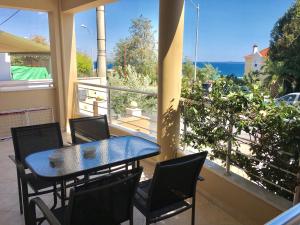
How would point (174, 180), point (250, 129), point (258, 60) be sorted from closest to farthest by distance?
point (174, 180)
point (250, 129)
point (258, 60)

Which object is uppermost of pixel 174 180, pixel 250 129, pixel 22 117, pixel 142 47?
pixel 142 47

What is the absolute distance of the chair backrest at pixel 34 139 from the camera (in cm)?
233

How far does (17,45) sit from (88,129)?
3.77m

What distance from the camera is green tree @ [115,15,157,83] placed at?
12.6m

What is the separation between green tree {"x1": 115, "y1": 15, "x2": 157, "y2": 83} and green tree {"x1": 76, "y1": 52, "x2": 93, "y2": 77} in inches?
123

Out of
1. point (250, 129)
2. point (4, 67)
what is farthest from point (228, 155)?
point (4, 67)

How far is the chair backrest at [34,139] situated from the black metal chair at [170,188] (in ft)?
3.60

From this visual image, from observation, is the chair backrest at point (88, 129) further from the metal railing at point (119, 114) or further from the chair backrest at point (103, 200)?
the metal railing at point (119, 114)

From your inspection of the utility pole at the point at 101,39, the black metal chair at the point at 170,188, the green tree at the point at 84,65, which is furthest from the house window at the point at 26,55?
the black metal chair at the point at 170,188

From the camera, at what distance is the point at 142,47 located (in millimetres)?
12828

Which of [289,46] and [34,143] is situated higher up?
[289,46]

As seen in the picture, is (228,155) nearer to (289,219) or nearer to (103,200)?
(103,200)

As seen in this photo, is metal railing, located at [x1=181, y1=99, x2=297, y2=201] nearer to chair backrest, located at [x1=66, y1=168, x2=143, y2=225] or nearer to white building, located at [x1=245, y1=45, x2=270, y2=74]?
chair backrest, located at [x1=66, y1=168, x2=143, y2=225]

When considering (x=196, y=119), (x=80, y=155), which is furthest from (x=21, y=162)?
(x=196, y=119)
